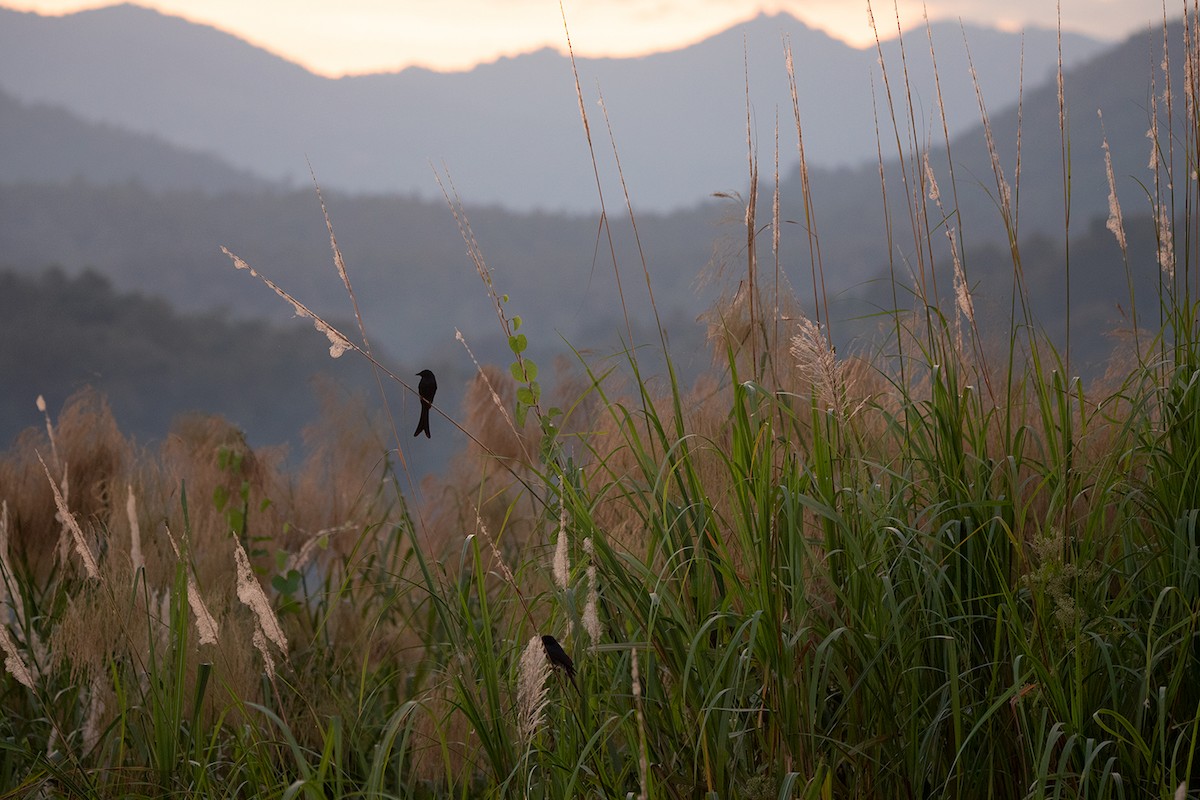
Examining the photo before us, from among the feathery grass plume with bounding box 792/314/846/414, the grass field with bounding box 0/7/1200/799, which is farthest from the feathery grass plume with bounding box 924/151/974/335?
the feathery grass plume with bounding box 792/314/846/414

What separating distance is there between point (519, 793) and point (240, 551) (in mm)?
516

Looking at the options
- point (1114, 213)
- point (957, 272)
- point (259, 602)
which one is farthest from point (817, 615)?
point (1114, 213)

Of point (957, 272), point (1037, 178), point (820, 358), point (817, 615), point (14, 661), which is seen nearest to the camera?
point (820, 358)

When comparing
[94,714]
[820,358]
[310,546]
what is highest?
[820,358]

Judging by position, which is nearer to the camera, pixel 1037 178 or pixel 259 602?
pixel 259 602

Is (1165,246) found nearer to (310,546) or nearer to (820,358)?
(820,358)

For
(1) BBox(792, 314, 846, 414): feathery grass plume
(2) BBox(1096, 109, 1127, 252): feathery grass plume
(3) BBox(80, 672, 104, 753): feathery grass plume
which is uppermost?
(2) BBox(1096, 109, 1127, 252): feathery grass plume

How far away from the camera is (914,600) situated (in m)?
1.48

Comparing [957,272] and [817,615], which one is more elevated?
[957,272]

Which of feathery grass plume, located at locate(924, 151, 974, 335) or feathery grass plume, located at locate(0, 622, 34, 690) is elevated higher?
feathery grass plume, located at locate(924, 151, 974, 335)

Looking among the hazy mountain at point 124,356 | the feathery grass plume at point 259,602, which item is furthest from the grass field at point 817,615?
the hazy mountain at point 124,356

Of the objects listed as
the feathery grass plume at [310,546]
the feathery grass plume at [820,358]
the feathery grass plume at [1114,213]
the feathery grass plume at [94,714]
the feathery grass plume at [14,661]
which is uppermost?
the feathery grass plume at [1114,213]

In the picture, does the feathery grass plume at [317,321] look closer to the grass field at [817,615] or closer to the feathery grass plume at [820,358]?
the grass field at [817,615]

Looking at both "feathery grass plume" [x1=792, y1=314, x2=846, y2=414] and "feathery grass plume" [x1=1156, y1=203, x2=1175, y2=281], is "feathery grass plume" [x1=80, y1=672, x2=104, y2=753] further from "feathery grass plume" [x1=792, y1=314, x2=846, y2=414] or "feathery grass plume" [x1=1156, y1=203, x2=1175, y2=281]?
"feathery grass plume" [x1=1156, y1=203, x2=1175, y2=281]
